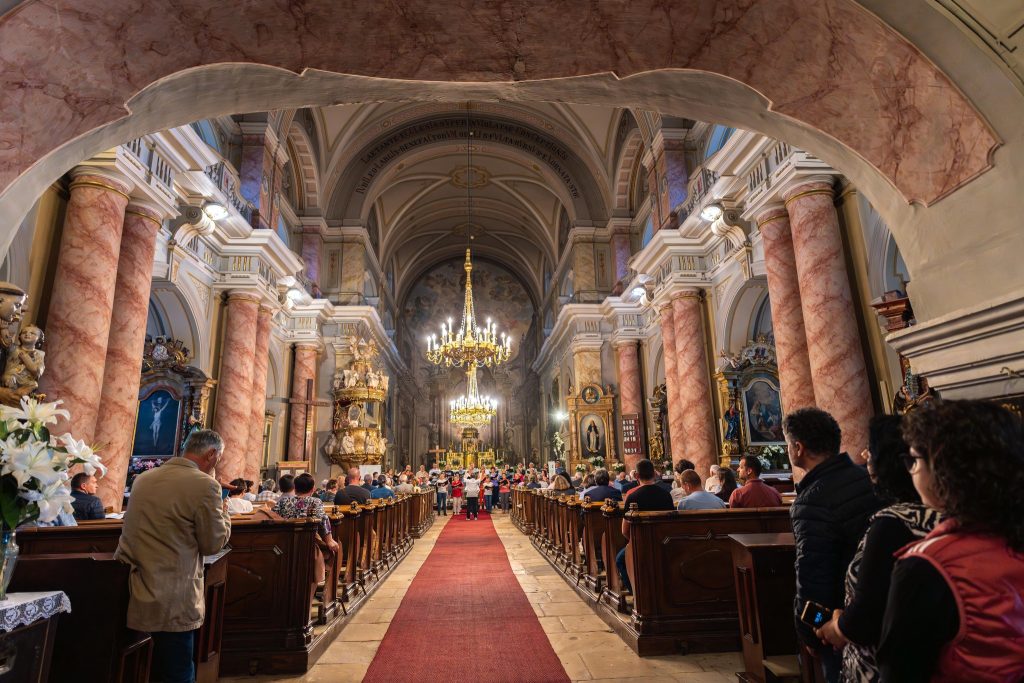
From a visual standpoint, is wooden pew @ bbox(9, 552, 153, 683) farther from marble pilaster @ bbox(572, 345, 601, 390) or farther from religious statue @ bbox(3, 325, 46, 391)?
marble pilaster @ bbox(572, 345, 601, 390)

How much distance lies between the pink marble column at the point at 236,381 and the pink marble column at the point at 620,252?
942cm

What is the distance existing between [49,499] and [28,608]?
1.12 feet

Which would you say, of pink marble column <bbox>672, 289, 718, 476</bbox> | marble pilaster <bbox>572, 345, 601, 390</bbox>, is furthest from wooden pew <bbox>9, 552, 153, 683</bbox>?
marble pilaster <bbox>572, 345, 601, 390</bbox>

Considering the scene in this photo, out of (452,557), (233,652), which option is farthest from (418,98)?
(452,557)

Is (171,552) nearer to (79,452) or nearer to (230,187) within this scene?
(79,452)

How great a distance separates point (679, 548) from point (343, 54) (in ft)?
12.8

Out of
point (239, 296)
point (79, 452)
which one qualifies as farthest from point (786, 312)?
point (239, 296)

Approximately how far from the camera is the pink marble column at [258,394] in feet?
36.1

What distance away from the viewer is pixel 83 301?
6176mm

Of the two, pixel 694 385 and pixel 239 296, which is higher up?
pixel 239 296

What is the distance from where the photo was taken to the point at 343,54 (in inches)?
145

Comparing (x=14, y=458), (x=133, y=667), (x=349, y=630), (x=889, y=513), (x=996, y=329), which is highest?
(x=996, y=329)

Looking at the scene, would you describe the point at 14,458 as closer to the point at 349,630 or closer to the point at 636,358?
the point at 349,630

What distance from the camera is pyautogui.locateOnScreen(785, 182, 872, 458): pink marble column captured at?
6.30 m
